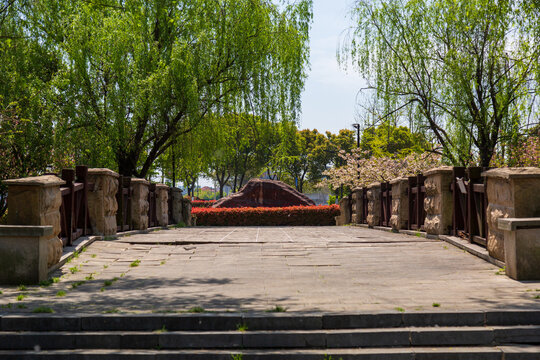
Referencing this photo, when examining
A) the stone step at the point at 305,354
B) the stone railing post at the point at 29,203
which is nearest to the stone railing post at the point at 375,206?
the stone railing post at the point at 29,203

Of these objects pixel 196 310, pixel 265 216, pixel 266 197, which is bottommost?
pixel 196 310

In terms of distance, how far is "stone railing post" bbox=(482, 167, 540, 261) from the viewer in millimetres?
6883

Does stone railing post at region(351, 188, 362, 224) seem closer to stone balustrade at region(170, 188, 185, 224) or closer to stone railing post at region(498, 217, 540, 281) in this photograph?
stone balustrade at region(170, 188, 185, 224)

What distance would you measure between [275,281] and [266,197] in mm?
25245

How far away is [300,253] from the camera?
927 centimetres

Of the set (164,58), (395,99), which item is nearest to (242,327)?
(395,99)

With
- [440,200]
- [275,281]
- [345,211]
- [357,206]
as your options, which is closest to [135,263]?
[275,281]

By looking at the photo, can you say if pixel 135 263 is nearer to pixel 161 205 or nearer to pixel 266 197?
pixel 161 205


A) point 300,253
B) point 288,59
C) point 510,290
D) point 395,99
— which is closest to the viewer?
point 510,290

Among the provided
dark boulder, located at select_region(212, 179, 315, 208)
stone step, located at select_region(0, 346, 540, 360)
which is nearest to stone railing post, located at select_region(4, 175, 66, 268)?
stone step, located at select_region(0, 346, 540, 360)

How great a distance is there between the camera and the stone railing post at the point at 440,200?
10227 millimetres

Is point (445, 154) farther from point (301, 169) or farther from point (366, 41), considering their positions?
point (301, 169)

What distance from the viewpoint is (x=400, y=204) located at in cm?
1330

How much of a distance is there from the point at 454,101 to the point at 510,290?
34.9ft
